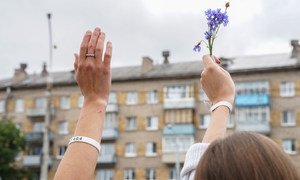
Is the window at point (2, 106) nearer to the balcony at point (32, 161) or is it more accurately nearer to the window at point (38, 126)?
the window at point (38, 126)

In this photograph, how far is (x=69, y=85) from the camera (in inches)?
2459

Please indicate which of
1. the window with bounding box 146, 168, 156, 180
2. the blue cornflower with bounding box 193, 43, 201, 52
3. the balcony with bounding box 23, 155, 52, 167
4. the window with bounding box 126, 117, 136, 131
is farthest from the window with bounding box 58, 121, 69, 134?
the blue cornflower with bounding box 193, 43, 201, 52

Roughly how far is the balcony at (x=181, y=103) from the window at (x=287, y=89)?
7446 millimetres

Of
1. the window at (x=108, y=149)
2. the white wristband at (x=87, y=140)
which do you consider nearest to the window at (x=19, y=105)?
the window at (x=108, y=149)

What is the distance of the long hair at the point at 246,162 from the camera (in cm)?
175

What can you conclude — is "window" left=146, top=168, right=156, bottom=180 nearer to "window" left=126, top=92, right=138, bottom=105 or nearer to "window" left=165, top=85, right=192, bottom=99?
"window" left=126, top=92, right=138, bottom=105

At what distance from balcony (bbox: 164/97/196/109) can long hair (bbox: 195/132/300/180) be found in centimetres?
5501

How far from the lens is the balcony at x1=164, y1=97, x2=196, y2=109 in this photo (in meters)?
57.0

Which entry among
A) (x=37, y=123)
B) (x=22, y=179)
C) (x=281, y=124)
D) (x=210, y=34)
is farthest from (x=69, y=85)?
(x=210, y=34)

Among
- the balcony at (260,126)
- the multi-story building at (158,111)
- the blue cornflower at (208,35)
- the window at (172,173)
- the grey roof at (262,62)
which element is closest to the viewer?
the blue cornflower at (208,35)

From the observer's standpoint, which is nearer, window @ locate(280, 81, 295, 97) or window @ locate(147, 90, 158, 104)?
window @ locate(280, 81, 295, 97)

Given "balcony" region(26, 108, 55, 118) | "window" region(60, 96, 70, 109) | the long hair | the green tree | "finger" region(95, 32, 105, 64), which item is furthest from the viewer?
"window" region(60, 96, 70, 109)

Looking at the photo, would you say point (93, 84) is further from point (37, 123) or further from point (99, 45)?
point (37, 123)

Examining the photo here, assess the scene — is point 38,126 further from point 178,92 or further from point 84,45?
point 84,45
